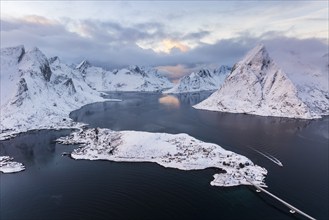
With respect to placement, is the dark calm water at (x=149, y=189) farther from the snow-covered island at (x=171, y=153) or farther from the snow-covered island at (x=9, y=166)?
the snow-covered island at (x=171, y=153)

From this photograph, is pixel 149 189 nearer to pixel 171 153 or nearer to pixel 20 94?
pixel 171 153

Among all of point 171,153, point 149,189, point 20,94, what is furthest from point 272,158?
point 20,94

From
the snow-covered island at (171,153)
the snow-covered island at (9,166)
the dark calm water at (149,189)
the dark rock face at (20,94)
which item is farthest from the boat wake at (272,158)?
the dark rock face at (20,94)

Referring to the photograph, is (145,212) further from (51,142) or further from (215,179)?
(51,142)

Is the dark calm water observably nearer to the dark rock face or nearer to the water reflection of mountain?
the water reflection of mountain

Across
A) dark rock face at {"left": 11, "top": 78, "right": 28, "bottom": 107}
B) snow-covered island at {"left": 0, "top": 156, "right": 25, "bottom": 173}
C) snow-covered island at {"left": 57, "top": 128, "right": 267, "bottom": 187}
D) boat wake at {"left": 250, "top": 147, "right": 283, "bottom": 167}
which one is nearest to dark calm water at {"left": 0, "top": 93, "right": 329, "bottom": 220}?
boat wake at {"left": 250, "top": 147, "right": 283, "bottom": 167}

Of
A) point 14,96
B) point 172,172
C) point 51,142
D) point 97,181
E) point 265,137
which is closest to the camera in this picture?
point 97,181

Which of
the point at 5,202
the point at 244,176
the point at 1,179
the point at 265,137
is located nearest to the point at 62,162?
the point at 1,179
